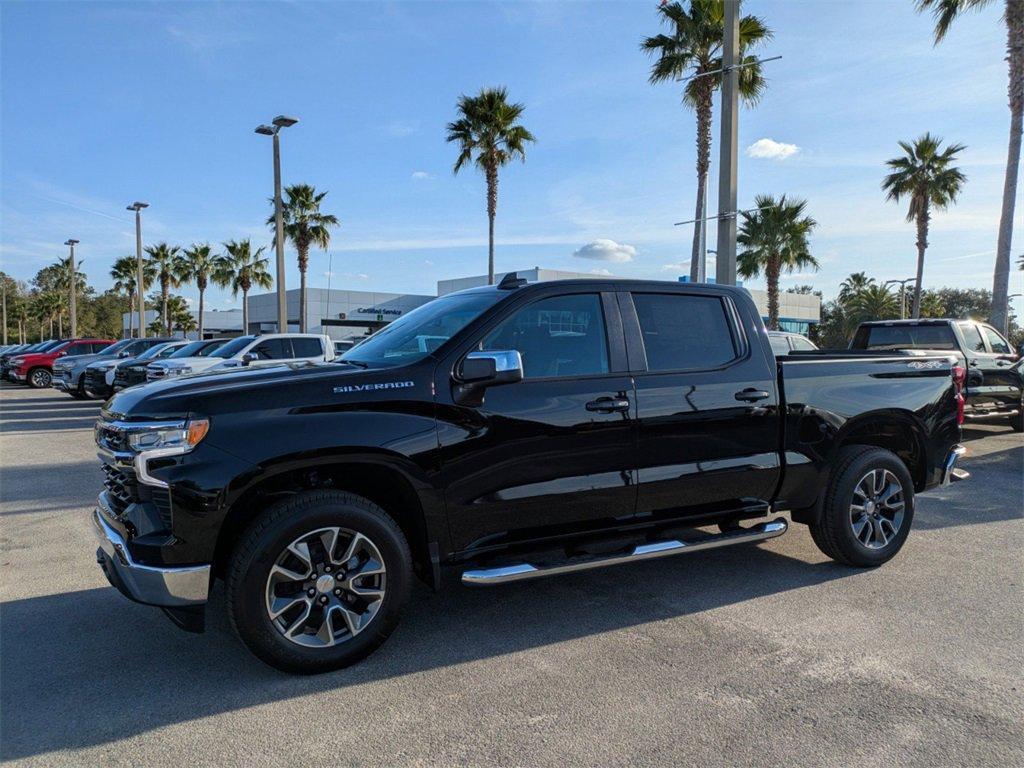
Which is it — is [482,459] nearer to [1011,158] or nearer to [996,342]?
[996,342]

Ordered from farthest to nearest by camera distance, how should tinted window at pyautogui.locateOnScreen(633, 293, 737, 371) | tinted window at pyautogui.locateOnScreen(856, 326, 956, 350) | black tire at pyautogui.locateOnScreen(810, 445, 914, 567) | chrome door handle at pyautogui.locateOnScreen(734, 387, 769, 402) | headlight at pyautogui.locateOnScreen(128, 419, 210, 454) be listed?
1. tinted window at pyautogui.locateOnScreen(856, 326, 956, 350)
2. black tire at pyautogui.locateOnScreen(810, 445, 914, 567)
3. chrome door handle at pyautogui.locateOnScreen(734, 387, 769, 402)
4. tinted window at pyautogui.locateOnScreen(633, 293, 737, 371)
5. headlight at pyautogui.locateOnScreen(128, 419, 210, 454)

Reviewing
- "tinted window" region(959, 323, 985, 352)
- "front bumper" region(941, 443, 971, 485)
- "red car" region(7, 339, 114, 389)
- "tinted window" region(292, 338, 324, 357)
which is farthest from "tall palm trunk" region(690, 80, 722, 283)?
"red car" region(7, 339, 114, 389)

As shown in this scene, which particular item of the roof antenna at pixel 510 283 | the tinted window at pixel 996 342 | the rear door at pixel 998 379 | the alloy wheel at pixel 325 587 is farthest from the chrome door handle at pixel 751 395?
the tinted window at pixel 996 342

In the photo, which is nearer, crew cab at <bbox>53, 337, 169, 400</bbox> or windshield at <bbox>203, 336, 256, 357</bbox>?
windshield at <bbox>203, 336, 256, 357</bbox>

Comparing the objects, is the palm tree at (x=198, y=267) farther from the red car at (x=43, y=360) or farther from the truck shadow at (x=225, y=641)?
the truck shadow at (x=225, y=641)

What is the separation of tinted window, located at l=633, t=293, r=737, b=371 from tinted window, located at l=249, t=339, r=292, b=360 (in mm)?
11813

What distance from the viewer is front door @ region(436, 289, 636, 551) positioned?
388cm

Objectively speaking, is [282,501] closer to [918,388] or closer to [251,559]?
[251,559]

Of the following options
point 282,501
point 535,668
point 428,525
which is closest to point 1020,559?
point 535,668

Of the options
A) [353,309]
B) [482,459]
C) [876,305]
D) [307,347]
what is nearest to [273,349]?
[307,347]

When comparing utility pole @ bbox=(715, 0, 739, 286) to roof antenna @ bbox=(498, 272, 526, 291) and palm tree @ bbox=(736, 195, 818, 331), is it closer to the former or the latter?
roof antenna @ bbox=(498, 272, 526, 291)

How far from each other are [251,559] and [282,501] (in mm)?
308

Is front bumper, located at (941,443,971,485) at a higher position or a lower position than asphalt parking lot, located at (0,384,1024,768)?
higher

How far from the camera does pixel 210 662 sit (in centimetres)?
376
